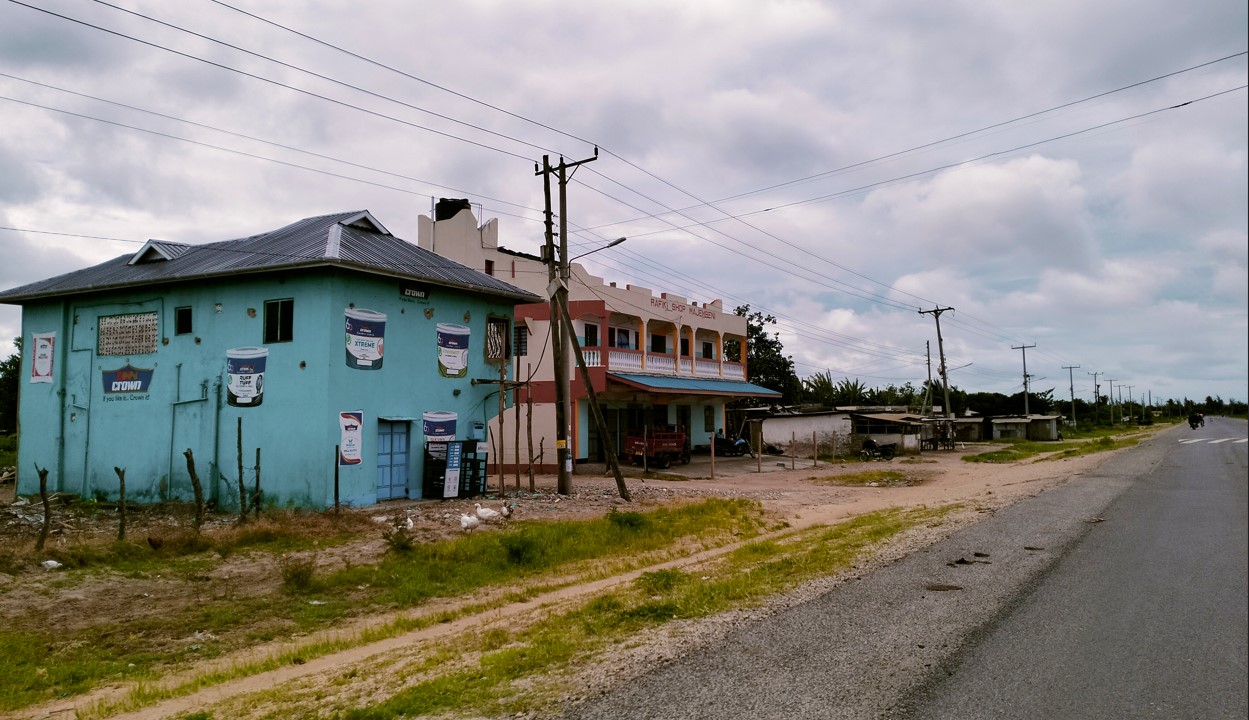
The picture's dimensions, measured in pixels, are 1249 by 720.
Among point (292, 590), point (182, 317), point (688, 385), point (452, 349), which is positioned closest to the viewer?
point (292, 590)

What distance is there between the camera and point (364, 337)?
19234mm

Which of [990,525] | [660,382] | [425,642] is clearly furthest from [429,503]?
[660,382]

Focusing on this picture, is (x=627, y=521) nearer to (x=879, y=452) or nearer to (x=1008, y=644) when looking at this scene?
(x=1008, y=644)

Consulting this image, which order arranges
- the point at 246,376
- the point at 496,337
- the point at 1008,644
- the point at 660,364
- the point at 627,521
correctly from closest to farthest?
the point at 1008,644 → the point at 627,521 → the point at 246,376 → the point at 496,337 → the point at 660,364

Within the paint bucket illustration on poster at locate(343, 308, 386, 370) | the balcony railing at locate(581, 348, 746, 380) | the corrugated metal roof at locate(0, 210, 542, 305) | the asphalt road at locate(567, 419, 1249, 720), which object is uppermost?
the corrugated metal roof at locate(0, 210, 542, 305)

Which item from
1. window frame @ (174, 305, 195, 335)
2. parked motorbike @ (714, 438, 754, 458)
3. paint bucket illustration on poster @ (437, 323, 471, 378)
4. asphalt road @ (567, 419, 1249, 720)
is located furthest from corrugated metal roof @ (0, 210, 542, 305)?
parked motorbike @ (714, 438, 754, 458)

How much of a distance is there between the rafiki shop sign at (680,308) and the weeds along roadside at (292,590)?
2166 cm

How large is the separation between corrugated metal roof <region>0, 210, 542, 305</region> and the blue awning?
10797 millimetres

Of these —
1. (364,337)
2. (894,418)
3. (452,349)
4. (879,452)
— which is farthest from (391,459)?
(894,418)

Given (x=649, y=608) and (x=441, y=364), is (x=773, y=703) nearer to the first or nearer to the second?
(x=649, y=608)

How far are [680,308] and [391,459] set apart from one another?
73.8 ft

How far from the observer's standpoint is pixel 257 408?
1916 cm

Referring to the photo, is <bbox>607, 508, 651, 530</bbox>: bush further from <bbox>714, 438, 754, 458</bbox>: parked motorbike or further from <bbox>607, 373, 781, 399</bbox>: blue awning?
<bbox>714, 438, 754, 458</bbox>: parked motorbike

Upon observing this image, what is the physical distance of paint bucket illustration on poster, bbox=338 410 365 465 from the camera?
18.5m
